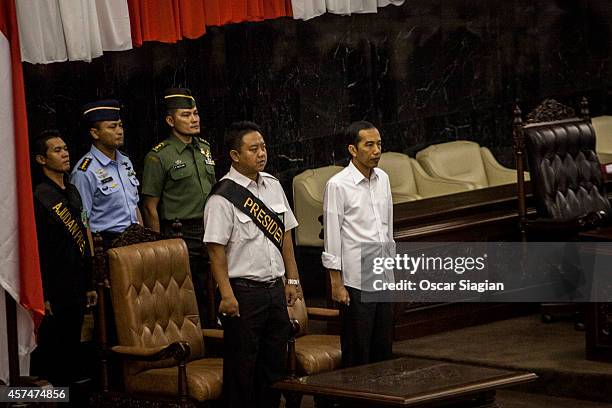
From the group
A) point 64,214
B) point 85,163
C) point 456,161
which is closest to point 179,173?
point 85,163

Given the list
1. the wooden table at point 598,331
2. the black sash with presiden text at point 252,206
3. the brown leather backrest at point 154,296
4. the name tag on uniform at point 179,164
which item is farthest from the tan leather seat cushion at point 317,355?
the wooden table at point 598,331

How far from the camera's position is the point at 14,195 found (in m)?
5.27

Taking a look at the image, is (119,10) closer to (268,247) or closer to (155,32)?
(155,32)

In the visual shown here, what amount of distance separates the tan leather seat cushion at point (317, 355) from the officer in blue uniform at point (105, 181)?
42.5 inches

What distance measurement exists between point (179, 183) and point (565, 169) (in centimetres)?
218

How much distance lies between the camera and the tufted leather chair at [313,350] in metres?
5.86

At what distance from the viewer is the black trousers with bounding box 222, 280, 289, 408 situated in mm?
5555

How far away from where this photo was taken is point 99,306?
5738 mm

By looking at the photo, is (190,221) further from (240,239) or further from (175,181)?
(240,239)

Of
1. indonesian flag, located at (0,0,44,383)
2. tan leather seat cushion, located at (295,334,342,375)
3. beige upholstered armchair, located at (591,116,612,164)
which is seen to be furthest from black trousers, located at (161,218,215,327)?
beige upholstered armchair, located at (591,116,612,164)

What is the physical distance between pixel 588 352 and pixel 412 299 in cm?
106

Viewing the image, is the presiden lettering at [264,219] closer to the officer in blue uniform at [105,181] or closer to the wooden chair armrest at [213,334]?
the wooden chair armrest at [213,334]

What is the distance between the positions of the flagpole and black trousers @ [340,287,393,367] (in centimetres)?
143

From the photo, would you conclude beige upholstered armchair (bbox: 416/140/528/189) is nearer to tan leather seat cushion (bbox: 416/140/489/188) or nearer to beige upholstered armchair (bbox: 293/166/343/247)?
tan leather seat cushion (bbox: 416/140/489/188)
